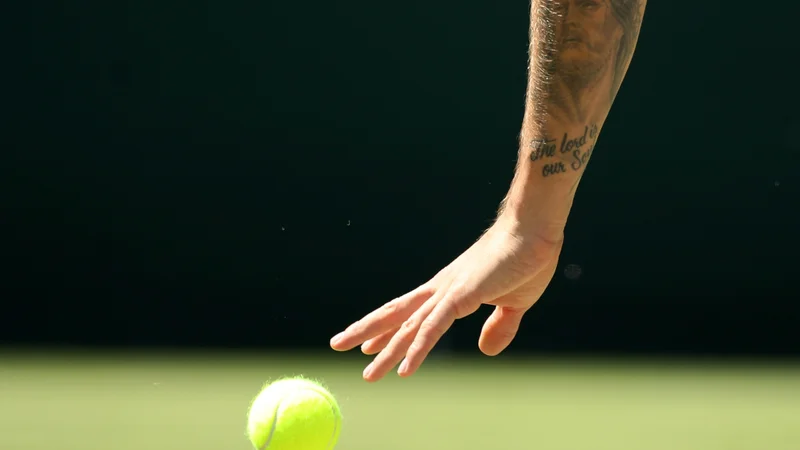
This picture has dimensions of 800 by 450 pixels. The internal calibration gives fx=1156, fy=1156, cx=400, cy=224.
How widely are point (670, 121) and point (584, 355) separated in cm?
161

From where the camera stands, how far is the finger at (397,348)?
1.89 m

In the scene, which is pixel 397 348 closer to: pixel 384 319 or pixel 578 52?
pixel 384 319

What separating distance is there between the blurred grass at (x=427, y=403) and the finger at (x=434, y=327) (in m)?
1.39

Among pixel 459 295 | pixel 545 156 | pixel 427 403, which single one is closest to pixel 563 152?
pixel 545 156

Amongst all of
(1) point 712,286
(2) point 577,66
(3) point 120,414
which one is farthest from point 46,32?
(2) point 577,66

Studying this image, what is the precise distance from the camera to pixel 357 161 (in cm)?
657

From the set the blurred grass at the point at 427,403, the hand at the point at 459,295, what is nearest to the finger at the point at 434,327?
the hand at the point at 459,295

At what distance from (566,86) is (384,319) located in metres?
0.52

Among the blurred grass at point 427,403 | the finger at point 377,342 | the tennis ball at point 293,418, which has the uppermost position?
the finger at point 377,342

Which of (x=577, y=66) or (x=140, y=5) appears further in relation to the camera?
A: (x=140, y=5)

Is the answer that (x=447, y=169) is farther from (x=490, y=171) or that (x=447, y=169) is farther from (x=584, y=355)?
(x=584, y=355)

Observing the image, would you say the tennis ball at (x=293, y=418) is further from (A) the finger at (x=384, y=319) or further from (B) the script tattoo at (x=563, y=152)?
(B) the script tattoo at (x=563, y=152)

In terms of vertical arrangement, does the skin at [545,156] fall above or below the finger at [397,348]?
above

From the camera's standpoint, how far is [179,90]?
21.7 ft
